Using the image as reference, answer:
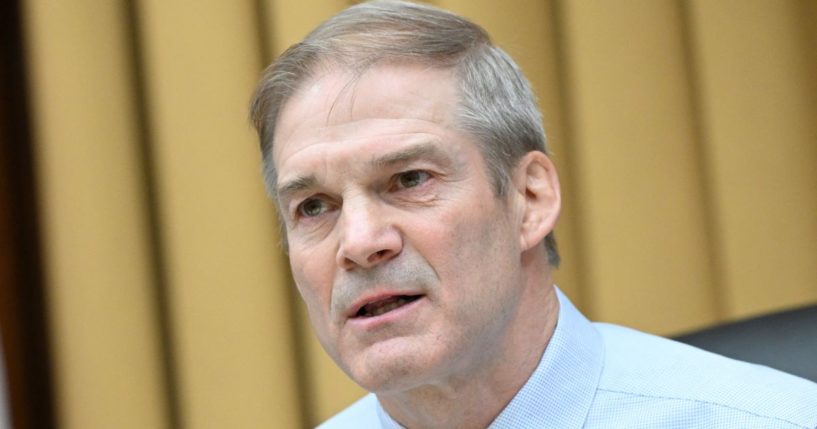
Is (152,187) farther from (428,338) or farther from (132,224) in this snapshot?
(428,338)

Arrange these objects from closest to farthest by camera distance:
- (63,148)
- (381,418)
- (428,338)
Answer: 1. (428,338)
2. (381,418)
3. (63,148)

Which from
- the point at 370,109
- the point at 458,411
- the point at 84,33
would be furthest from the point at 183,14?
the point at 458,411

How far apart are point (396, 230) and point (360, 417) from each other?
0.34m

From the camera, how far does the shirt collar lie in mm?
1129

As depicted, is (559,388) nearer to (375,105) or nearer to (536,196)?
(536,196)

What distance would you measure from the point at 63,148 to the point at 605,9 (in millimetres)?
850

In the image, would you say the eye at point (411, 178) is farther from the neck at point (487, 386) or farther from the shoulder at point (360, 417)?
the shoulder at point (360, 417)

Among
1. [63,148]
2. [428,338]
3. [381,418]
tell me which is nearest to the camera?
[428,338]

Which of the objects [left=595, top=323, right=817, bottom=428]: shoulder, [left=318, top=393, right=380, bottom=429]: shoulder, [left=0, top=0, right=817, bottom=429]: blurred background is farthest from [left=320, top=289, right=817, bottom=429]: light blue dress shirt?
[left=0, top=0, right=817, bottom=429]: blurred background

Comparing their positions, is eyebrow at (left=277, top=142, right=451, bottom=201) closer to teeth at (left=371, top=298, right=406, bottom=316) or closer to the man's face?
the man's face

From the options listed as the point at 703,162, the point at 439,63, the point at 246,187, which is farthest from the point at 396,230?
the point at 703,162

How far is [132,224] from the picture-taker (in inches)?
70.4

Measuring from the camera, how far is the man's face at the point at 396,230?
3.46ft

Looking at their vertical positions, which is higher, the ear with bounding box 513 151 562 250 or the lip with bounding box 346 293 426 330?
the ear with bounding box 513 151 562 250
